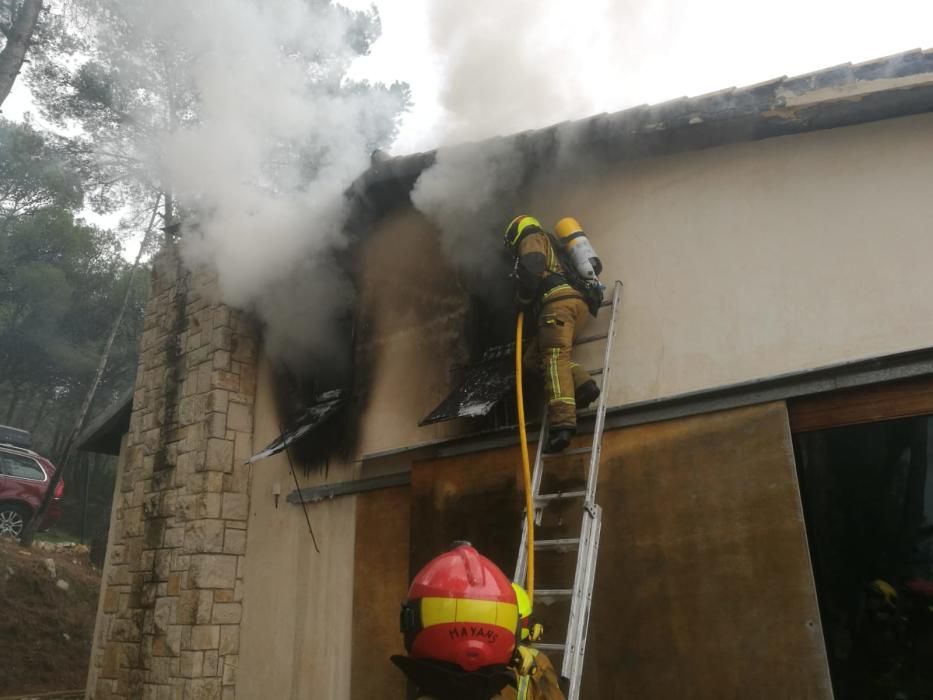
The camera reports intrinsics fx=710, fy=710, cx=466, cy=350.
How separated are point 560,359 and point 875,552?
1823mm

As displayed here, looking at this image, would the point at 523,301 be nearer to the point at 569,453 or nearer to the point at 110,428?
the point at 569,453

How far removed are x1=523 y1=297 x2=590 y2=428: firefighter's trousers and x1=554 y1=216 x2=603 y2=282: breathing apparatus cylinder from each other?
18 centimetres

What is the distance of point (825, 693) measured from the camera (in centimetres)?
314

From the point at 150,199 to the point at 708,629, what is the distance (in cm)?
1665

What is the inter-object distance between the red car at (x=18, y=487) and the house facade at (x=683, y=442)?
365 inches

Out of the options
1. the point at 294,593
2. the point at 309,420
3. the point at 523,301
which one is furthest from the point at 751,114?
the point at 294,593

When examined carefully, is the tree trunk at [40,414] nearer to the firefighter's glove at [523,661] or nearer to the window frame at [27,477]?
the window frame at [27,477]

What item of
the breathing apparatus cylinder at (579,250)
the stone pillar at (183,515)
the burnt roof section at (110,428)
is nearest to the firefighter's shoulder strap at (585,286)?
the breathing apparatus cylinder at (579,250)

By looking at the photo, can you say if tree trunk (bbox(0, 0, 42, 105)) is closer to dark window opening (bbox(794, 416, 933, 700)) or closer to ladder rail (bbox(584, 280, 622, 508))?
ladder rail (bbox(584, 280, 622, 508))

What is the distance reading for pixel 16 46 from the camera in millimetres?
9023

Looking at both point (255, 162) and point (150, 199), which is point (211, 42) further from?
point (150, 199)

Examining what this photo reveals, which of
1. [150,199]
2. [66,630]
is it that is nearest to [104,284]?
[150,199]

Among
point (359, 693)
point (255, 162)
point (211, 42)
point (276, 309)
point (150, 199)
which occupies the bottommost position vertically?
point (359, 693)

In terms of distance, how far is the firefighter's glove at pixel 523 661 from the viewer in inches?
93.7
